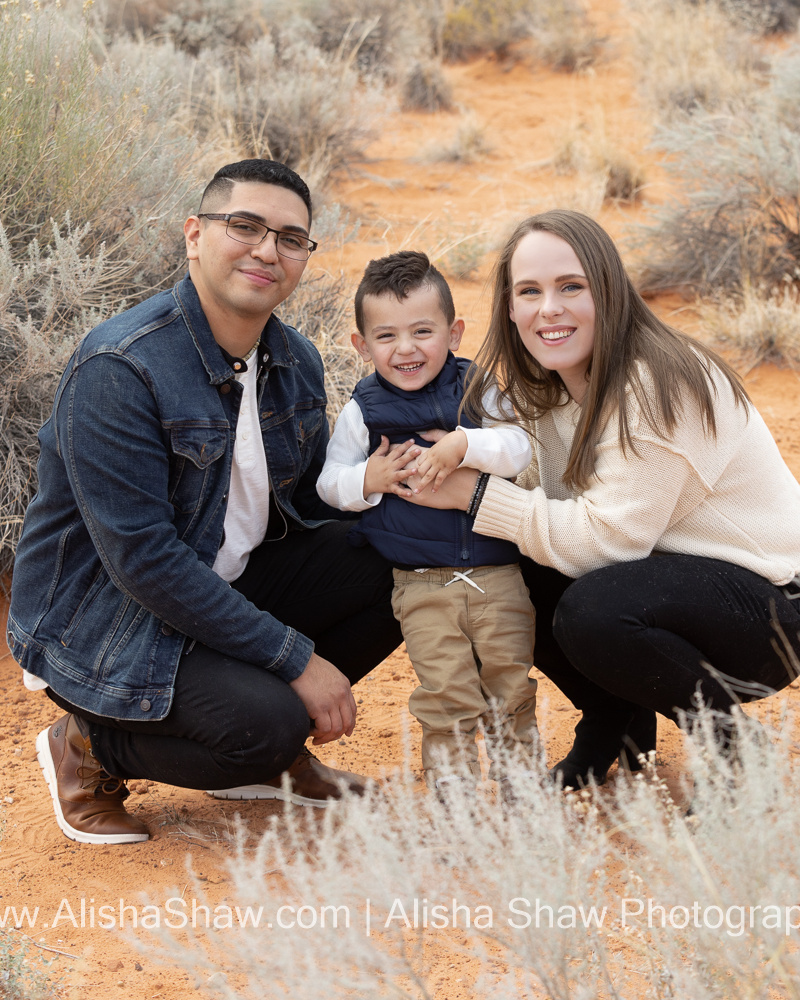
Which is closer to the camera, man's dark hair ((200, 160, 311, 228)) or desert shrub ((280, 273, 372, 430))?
man's dark hair ((200, 160, 311, 228))

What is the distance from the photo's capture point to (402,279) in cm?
275

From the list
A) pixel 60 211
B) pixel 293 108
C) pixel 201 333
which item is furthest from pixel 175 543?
pixel 293 108

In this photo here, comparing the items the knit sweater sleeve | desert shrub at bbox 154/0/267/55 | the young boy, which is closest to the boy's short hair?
the young boy

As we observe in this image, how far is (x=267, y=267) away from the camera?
2.54 metres

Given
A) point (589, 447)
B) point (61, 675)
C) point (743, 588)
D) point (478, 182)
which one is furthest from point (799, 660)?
point (478, 182)

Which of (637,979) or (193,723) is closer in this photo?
(637,979)

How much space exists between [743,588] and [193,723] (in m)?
1.38

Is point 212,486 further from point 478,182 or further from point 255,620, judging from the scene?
point 478,182

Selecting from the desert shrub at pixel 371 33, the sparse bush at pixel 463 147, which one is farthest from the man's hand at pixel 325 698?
the desert shrub at pixel 371 33

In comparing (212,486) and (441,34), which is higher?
(441,34)

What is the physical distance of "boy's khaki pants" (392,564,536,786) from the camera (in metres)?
2.63

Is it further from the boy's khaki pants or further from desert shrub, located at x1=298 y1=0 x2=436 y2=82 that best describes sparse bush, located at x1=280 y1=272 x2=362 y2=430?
desert shrub, located at x1=298 y1=0 x2=436 y2=82

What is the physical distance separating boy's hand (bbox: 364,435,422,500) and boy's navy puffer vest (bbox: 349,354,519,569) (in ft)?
0.27

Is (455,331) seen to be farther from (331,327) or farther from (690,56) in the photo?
(690,56)
